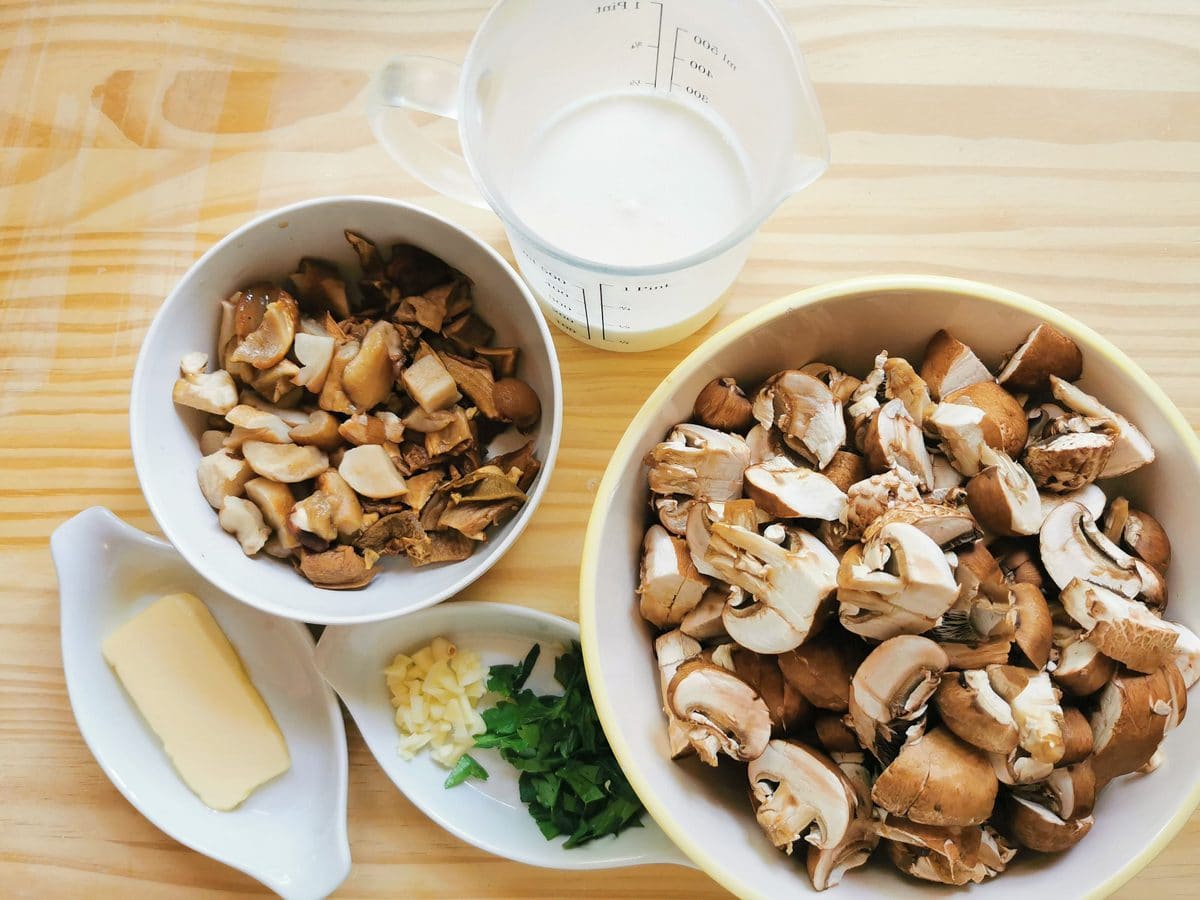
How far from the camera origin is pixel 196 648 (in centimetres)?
100

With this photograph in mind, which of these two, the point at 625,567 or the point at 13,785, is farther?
the point at 13,785

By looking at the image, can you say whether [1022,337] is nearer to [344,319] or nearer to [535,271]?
[535,271]

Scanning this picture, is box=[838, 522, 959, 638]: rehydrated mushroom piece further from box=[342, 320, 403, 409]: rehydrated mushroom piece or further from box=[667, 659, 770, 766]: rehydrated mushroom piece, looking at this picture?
box=[342, 320, 403, 409]: rehydrated mushroom piece

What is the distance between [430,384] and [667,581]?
310 millimetres

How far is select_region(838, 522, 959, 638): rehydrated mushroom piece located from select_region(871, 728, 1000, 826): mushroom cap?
0.29 feet

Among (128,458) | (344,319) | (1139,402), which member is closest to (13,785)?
(128,458)

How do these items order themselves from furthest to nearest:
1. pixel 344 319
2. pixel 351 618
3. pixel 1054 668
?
pixel 344 319 → pixel 351 618 → pixel 1054 668

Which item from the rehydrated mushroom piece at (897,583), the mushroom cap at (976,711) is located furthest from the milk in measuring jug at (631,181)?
the mushroom cap at (976,711)

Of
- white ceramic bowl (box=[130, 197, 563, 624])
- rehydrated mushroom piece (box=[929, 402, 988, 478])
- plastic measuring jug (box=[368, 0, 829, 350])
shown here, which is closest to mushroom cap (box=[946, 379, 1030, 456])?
rehydrated mushroom piece (box=[929, 402, 988, 478])

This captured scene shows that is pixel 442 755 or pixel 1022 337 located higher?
pixel 1022 337

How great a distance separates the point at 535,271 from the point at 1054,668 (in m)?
0.57

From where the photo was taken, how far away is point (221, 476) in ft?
2.96

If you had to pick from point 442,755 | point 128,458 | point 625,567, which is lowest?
point 442,755

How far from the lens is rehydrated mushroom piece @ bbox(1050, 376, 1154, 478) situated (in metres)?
0.77
